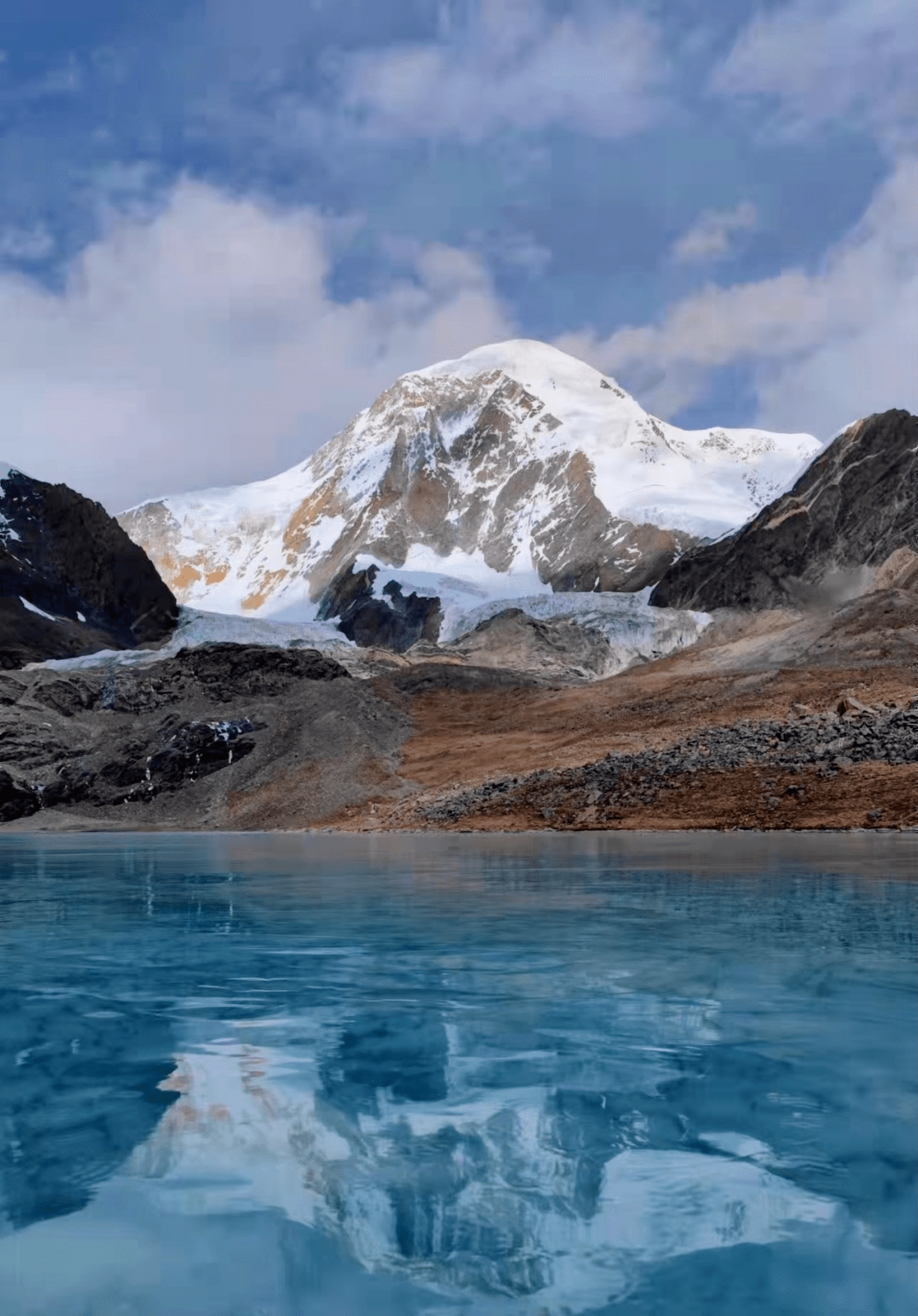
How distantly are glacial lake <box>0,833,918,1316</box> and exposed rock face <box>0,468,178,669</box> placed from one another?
135 metres

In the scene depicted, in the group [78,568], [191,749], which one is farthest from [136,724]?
[78,568]

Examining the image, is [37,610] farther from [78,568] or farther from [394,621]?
[394,621]

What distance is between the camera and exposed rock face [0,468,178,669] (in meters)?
147

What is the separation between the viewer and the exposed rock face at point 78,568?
5797 inches

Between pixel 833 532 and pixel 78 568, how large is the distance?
9665cm

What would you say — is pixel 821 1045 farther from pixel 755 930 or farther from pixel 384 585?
pixel 384 585

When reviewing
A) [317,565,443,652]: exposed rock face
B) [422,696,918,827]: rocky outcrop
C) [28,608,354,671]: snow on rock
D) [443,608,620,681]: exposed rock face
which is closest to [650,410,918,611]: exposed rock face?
[443,608,620,681]: exposed rock face

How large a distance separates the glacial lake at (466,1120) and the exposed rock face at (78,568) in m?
135

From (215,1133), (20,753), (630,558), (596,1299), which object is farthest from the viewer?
(630,558)

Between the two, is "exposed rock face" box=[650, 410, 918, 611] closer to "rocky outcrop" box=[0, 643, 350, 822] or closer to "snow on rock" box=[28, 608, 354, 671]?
"snow on rock" box=[28, 608, 354, 671]

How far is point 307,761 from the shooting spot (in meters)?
66.5

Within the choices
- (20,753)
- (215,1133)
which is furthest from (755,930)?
(20,753)

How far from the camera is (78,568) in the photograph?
6334 inches

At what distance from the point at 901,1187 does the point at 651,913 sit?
11.6 meters
